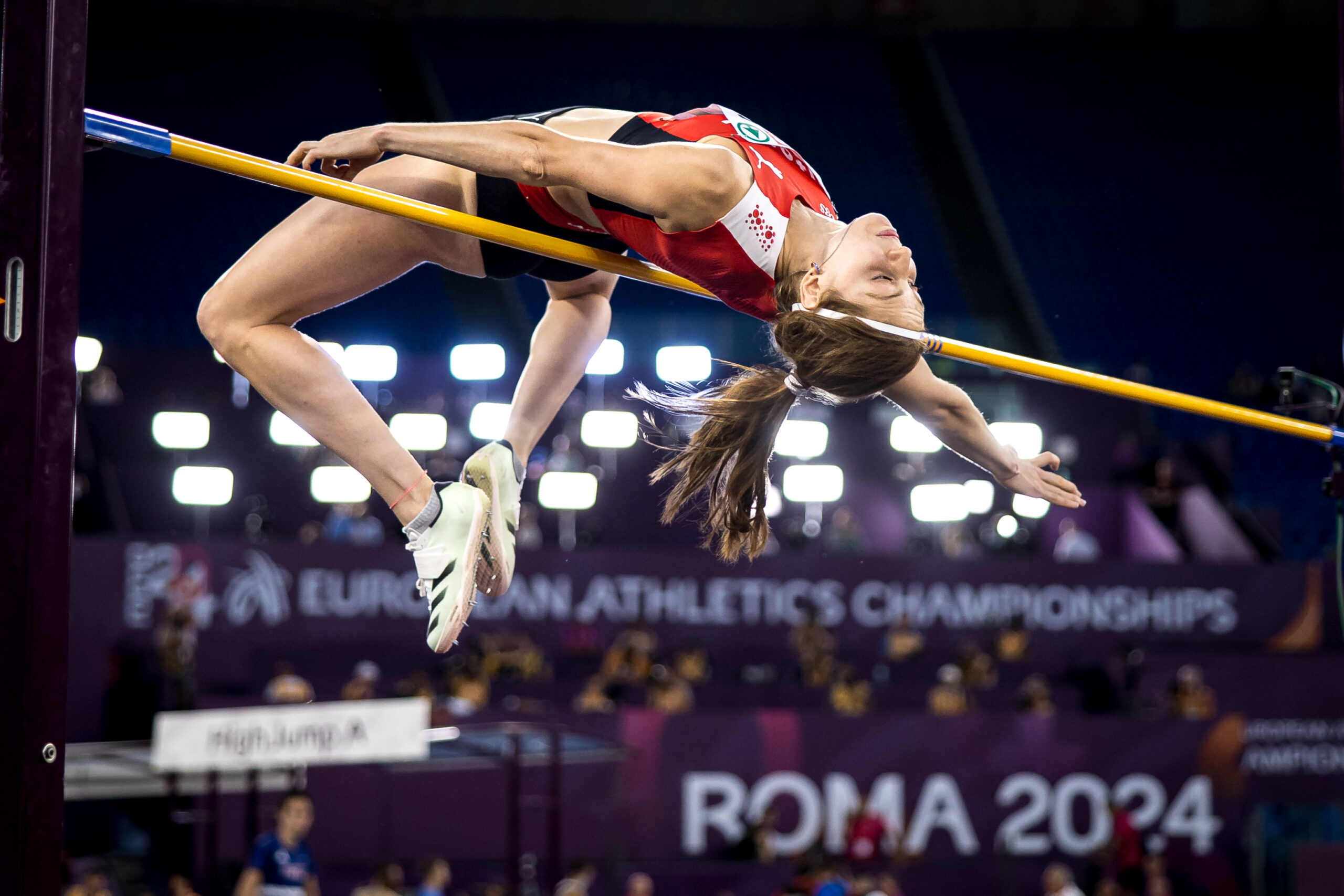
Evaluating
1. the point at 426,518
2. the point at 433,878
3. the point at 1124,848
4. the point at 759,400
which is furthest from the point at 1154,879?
the point at 426,518

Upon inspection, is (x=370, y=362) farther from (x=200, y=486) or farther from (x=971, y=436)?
(x=971, y=436)

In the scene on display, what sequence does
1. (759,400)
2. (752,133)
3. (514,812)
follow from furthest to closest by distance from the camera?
(514,812), (759,400), (752,133)

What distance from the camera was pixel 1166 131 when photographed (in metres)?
17.6

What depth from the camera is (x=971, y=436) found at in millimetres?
3295

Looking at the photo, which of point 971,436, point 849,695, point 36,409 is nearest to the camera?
point 36,409

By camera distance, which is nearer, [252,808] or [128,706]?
[252,808]

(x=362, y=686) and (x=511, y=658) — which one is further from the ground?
(x=511, y=658)

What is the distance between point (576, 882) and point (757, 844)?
247 cm

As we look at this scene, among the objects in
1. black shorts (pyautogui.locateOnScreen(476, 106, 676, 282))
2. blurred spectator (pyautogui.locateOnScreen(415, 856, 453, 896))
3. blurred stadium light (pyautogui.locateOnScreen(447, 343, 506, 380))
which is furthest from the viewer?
blurred stadium light (pyautogui.locateOnScreen(447, 343, 506, 380))

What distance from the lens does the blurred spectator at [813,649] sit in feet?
40.7

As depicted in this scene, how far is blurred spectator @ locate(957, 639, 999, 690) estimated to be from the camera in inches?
490

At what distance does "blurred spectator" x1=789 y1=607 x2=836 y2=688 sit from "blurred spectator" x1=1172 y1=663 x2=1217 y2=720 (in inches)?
116

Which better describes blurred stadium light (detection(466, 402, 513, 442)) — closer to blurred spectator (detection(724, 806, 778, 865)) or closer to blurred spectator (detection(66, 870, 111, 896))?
blurred spectator (detection(724, 806, 778, 865))

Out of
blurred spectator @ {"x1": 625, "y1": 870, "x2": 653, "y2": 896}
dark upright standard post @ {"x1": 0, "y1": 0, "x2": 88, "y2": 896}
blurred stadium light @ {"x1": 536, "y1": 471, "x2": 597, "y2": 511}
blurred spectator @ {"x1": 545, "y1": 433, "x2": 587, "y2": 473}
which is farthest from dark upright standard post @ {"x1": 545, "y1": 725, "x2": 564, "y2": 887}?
dark upright standard post @ {"x1": 0, "y1": 0, "x2": 88, "y2": 896}
